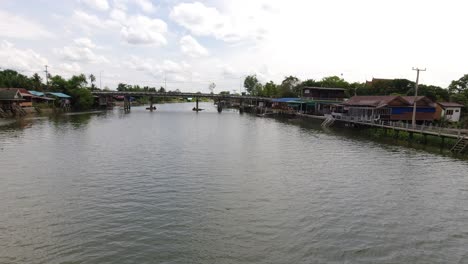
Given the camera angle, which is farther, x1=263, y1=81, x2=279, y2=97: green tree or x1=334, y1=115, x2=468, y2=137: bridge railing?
x1=263, y1=81, x2=279, y2=97: green tree

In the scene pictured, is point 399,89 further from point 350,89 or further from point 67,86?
point 67,86

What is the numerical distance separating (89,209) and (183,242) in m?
6.71

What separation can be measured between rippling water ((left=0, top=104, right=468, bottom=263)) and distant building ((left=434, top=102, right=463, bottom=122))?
29.2 m

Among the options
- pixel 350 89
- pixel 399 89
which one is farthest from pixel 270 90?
pixel 399 89

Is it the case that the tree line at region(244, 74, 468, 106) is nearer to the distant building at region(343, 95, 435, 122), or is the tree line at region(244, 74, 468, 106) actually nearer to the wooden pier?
the distant building at region(343, 95, 435, 122)

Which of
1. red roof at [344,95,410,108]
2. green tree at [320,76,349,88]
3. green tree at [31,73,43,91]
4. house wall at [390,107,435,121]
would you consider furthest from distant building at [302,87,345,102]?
green tree at [31,73,43,91]

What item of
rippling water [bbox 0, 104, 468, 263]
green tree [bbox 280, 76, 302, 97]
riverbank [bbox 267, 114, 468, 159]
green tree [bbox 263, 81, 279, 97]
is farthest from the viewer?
green tree [bbox 263, 81, 279, 97]

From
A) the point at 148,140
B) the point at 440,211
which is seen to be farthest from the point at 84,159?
the point at 440,211

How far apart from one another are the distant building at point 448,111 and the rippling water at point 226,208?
29229 millimetres

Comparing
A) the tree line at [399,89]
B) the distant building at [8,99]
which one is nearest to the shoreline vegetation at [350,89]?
the tree line at [399,89]

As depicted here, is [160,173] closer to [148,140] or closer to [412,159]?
[148,140]

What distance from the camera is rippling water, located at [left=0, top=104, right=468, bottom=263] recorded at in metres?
13.3

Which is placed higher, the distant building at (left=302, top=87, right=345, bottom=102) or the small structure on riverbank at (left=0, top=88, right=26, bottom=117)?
the distant building at (left=302, top=87, right=345, bottom=102)

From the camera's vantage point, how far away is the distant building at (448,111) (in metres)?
57.6
